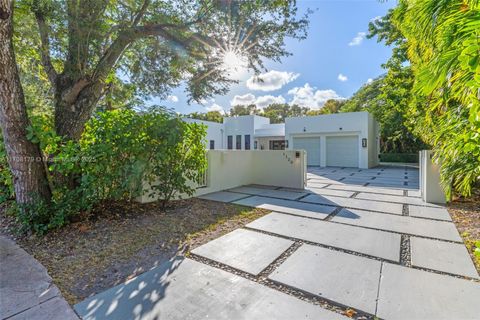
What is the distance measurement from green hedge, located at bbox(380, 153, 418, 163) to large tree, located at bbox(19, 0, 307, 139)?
17.6 meters

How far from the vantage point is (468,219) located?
4.48 m

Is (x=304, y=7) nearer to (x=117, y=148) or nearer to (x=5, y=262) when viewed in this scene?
(x=117, y=148)

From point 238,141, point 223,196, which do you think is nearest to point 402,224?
point 223,196

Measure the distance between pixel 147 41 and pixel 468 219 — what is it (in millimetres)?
7971

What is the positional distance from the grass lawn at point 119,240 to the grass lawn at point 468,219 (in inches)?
123

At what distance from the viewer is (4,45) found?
354 cm

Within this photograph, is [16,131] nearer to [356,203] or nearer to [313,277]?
[313,277]

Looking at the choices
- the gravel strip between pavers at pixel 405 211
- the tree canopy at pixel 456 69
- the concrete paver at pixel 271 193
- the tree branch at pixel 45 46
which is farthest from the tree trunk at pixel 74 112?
the gravel strip between pavers at pixel 405 211

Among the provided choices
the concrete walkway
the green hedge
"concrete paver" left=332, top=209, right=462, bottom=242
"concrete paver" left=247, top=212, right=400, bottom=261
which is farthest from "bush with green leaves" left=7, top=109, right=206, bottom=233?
the green hedge

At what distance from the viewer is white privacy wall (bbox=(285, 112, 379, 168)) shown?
14859 millimetres

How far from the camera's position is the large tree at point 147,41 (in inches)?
176

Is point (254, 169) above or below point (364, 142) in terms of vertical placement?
below

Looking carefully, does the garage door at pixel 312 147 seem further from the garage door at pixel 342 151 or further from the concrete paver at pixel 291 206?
the concrete paver at pixel 291 206

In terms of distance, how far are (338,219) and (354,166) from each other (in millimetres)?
11889
